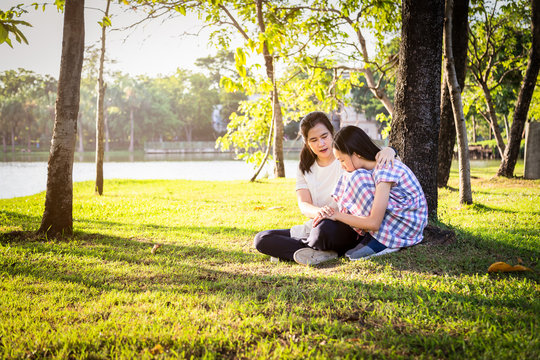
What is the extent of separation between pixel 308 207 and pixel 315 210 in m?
0.12


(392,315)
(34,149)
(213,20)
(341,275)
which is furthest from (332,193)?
(34,149)

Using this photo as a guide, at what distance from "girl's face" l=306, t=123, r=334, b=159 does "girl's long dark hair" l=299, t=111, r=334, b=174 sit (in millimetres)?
37

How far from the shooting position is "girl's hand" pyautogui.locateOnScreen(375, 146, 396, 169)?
3406 mm

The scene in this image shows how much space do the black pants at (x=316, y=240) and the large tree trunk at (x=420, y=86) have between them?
1460 mm

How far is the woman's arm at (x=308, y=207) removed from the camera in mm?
3681

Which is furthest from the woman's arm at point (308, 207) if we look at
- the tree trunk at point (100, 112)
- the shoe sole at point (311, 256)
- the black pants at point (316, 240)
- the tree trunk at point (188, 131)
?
the tree trunk at point (188, 131)

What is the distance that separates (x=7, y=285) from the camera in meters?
3.26

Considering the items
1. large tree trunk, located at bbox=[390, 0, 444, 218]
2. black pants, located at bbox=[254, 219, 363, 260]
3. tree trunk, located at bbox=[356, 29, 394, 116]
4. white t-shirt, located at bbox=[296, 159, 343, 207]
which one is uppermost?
tree trunk, located at bbox=[356, 29, 394, 116]

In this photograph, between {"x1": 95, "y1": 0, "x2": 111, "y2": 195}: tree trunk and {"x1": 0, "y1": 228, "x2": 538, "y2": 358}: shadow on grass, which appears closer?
{"x1": 0, "y1": 228, "x2": 538, "y2": 358}: shadow on grass

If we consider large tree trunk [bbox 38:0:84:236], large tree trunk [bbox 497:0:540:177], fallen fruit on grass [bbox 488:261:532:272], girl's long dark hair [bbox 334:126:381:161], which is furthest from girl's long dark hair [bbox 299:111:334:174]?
large tree trunk [bbox 497:0:540:177]

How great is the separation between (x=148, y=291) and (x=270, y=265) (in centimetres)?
126

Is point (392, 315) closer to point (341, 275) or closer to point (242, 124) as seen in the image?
point (341, 275)

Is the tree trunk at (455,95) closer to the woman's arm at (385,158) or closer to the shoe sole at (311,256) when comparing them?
the woman's arm at (385,158)

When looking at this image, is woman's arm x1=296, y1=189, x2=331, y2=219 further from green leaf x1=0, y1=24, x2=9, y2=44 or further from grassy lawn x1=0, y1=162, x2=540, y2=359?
green leaf x1=0, y1=24, x2=9, y2=44
